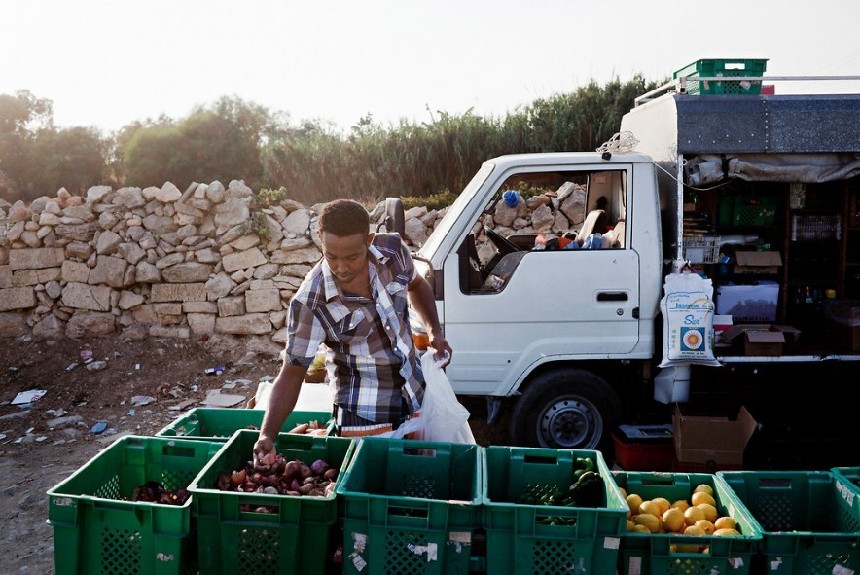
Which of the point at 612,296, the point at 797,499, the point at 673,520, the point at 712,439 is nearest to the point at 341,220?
the point at 673,520

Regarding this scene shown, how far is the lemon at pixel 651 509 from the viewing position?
2797mm

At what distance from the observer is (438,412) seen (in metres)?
3.35

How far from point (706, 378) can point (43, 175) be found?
1623 centimetres

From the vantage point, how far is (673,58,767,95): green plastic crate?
5.09 m

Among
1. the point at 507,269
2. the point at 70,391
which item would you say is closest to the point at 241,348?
the point at 70,391

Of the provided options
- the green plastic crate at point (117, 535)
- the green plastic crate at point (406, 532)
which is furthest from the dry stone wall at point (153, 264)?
the green plastic crate at point (406, 532)

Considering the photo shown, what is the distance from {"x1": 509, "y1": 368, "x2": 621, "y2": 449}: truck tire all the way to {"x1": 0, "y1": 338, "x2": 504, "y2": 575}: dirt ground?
41 centimetres

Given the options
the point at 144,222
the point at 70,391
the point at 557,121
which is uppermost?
the point at 557,121

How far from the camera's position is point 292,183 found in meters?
15.6

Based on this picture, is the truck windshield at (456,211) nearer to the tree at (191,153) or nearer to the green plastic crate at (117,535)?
the green plastic crate at (117,535)

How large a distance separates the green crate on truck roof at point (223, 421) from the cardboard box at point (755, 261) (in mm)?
3380

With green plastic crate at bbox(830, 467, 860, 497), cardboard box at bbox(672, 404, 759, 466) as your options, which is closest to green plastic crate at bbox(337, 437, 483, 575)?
green plastic crate at bbox(830, 467, 860, 497)

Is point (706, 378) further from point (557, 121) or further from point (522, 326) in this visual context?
point (557, 121)

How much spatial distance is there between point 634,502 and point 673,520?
0.17 meters
